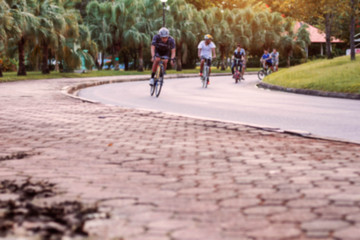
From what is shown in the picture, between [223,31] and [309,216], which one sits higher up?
[223,31]

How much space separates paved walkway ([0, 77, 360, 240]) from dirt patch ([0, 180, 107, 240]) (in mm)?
117

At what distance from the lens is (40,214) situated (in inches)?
158

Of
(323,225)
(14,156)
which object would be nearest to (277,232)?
(323,225)

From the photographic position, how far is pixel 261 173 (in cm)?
542

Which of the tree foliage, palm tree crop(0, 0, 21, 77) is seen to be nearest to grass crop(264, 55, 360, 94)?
palm tree crop(0, 0, 21, 77)

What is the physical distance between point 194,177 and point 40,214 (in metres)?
1.68

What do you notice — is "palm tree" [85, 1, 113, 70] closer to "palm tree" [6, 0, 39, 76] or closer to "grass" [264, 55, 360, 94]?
"palm tree" [6, 0, 39, 76]

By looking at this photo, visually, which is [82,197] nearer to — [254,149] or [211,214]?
[211,214]

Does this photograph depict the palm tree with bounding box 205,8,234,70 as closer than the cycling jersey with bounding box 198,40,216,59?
No

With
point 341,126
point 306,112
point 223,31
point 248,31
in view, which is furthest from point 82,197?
point 248,31

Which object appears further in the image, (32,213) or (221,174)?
(221,174)

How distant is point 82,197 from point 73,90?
1825 centimetres

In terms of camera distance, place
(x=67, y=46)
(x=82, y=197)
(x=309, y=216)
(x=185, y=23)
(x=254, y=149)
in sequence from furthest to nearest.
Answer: (x=185, y=23) < (x=67, y=46) < (x=254, y=149) < (x=82, y=197) < (x=309, y=216)

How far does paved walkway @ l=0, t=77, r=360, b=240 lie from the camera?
376cm
